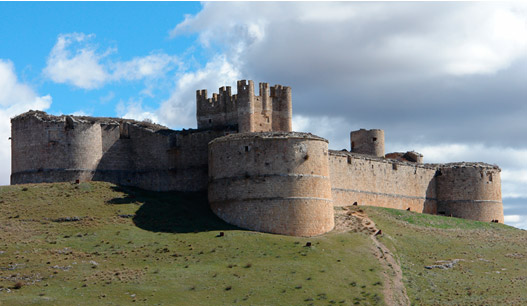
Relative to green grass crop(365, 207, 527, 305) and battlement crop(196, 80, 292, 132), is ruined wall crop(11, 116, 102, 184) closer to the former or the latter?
battlement crop(196, 80, 292, 132)

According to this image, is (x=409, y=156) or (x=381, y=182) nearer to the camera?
(x=381, y=182)

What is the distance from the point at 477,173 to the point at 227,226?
30553 mm

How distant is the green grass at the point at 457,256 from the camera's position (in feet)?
166

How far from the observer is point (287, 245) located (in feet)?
178

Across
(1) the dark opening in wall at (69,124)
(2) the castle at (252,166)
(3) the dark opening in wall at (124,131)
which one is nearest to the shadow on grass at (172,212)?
(2) the castle at (252,166)

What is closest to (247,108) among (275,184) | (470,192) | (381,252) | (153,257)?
(275,184)

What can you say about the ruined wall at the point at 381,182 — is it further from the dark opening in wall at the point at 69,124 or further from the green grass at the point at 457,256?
the dark opening in wall at the point at 69,124

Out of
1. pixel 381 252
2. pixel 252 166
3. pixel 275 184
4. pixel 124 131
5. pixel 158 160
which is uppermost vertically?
pixel 124 131

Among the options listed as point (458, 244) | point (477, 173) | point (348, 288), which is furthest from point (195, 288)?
point (477, 173)

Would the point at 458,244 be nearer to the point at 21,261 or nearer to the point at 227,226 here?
the point at 227,226

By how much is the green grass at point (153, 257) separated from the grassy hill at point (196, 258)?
0.07 m

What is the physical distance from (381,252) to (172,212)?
49.1ft

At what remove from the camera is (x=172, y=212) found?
59.8 meters

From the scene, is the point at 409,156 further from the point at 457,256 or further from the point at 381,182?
the point at 457,256
